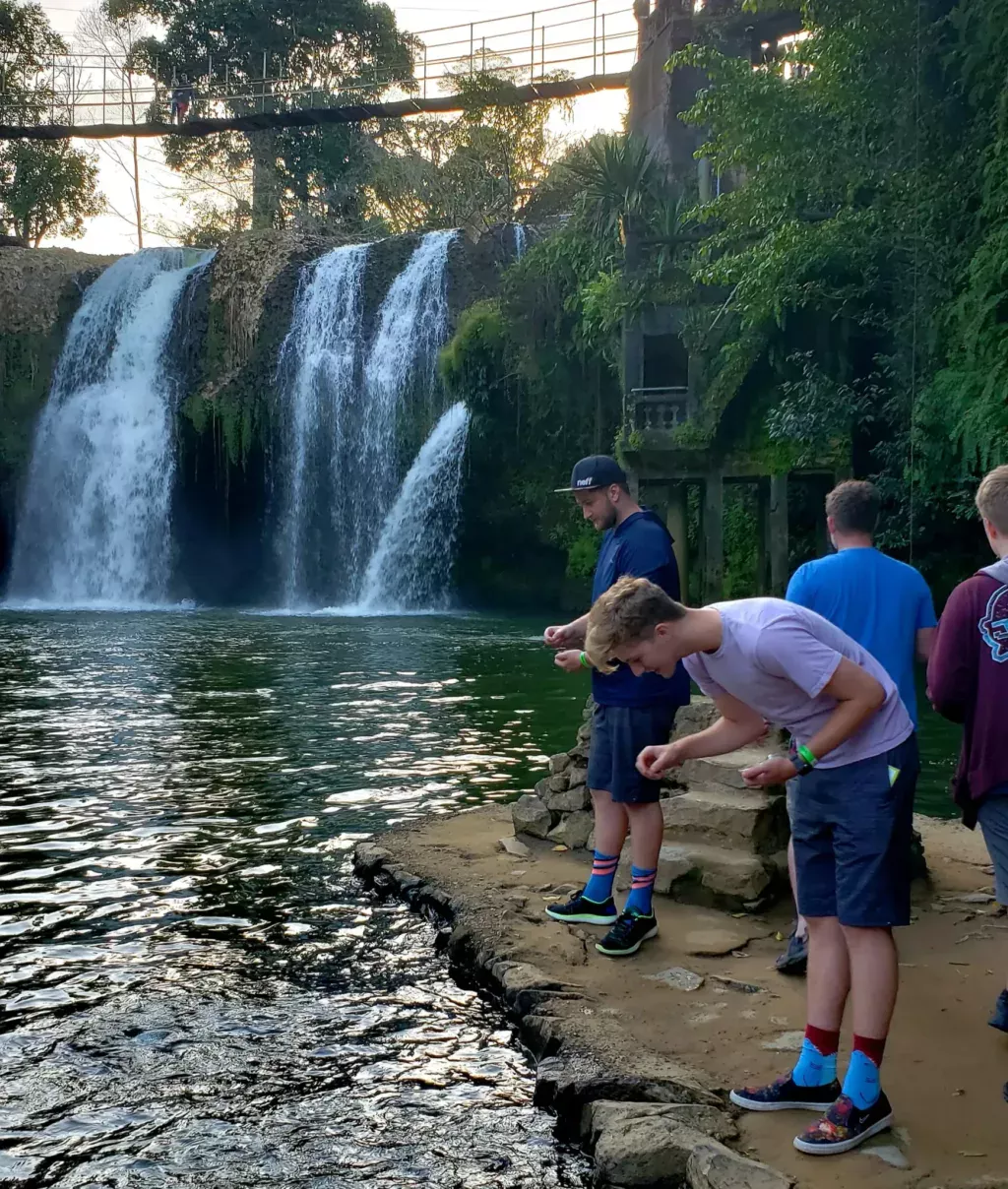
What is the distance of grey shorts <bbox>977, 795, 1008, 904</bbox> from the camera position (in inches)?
159

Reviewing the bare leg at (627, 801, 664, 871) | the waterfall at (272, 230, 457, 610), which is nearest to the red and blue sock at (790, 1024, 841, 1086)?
the bare leg at (627, 801, 664, 871)

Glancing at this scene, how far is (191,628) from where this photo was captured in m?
22.2

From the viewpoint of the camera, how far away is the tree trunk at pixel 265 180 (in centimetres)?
4397

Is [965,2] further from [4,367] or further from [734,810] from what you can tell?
[4,367]

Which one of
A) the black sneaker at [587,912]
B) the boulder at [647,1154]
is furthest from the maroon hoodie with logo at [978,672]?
the black sneaker at [587,912]

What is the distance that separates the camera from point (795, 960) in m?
4.97

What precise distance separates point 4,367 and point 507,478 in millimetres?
13733

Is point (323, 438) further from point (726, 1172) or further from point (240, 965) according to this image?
point (726, 1172)

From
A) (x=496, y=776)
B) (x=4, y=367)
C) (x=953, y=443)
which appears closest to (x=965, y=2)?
(x=953, y=443)

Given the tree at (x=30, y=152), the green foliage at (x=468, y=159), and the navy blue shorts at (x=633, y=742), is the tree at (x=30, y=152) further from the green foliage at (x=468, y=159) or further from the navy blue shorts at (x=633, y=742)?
the navy blue shorts at (x=633, y=742)

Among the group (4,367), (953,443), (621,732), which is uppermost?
(4,367)

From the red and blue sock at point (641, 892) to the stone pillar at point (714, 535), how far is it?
15848 mm

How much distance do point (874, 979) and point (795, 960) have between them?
1426 millimetres

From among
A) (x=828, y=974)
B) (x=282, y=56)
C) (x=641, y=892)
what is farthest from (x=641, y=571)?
(x=282, y=56)
